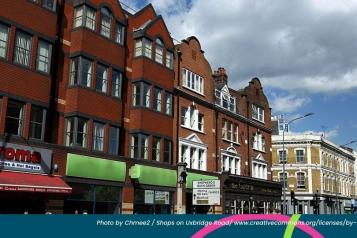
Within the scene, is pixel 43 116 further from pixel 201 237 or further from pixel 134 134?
pixel 201 237

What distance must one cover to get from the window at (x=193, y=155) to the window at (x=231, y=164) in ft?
10.3

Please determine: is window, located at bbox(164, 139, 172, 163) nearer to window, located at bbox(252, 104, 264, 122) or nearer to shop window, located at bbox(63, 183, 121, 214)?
shop window, located at bbox(63, 183, 121, 214)

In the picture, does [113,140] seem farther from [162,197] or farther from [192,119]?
[192,119]

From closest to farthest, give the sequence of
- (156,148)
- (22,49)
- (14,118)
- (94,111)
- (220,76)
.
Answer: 1. (14,118)
2. (22,49)
3. (94,111)
4. (156,148)
5. (220,76)

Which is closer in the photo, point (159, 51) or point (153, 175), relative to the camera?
point (153, 175)

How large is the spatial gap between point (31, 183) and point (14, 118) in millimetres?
3306

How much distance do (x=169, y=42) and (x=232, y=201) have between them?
14.4 m

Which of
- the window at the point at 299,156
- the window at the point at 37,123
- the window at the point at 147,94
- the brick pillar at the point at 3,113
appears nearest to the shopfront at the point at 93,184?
the window at the point at 37,123

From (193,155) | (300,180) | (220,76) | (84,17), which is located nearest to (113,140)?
(84,17)

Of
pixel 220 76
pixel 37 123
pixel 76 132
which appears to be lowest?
pixel 76 132

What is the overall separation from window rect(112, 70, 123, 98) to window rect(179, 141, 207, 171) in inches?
303

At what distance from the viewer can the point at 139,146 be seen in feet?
94.1

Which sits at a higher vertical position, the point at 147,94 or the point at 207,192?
the point at 147,94

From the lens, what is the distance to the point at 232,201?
127 feet
